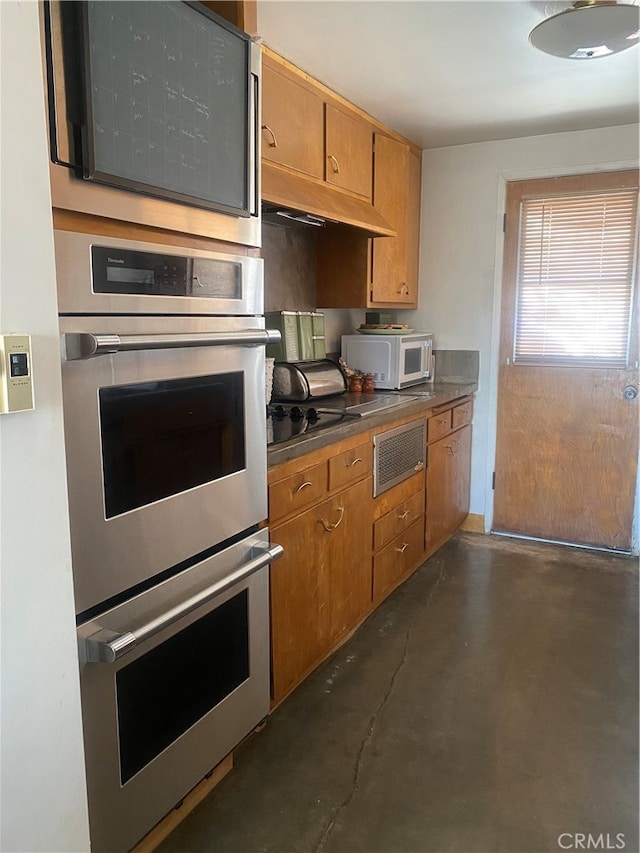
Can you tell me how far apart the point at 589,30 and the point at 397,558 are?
2120 millimetres

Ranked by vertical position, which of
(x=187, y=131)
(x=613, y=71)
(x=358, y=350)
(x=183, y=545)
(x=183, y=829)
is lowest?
(x=183, y=829)

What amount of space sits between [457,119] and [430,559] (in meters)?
2.25

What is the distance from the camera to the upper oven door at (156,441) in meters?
1.18

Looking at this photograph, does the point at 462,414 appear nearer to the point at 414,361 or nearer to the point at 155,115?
the point at 414,361

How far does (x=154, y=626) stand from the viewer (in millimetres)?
1344

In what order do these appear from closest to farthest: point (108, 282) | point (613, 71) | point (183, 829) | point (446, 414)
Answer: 1. point (108, 282)
2. point (183, 829)
3. point (613, 71)
4. point (446, 414)

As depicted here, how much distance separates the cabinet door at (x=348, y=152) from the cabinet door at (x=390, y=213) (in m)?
0.11

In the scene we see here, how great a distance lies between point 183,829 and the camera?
1.60 meters

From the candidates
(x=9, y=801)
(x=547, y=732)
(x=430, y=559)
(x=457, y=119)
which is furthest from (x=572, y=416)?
(x=9, y=801)

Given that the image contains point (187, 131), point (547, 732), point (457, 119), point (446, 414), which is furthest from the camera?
point (446, 414)

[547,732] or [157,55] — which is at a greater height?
[157,55]

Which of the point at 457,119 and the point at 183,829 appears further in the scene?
the point at 457,119

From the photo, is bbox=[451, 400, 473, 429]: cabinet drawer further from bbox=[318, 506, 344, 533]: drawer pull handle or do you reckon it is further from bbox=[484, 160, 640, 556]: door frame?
bbox=[318, 506, 344, 533]: drawer pull handle

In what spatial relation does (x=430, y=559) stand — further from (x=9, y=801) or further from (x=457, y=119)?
(x=9, y=801)
